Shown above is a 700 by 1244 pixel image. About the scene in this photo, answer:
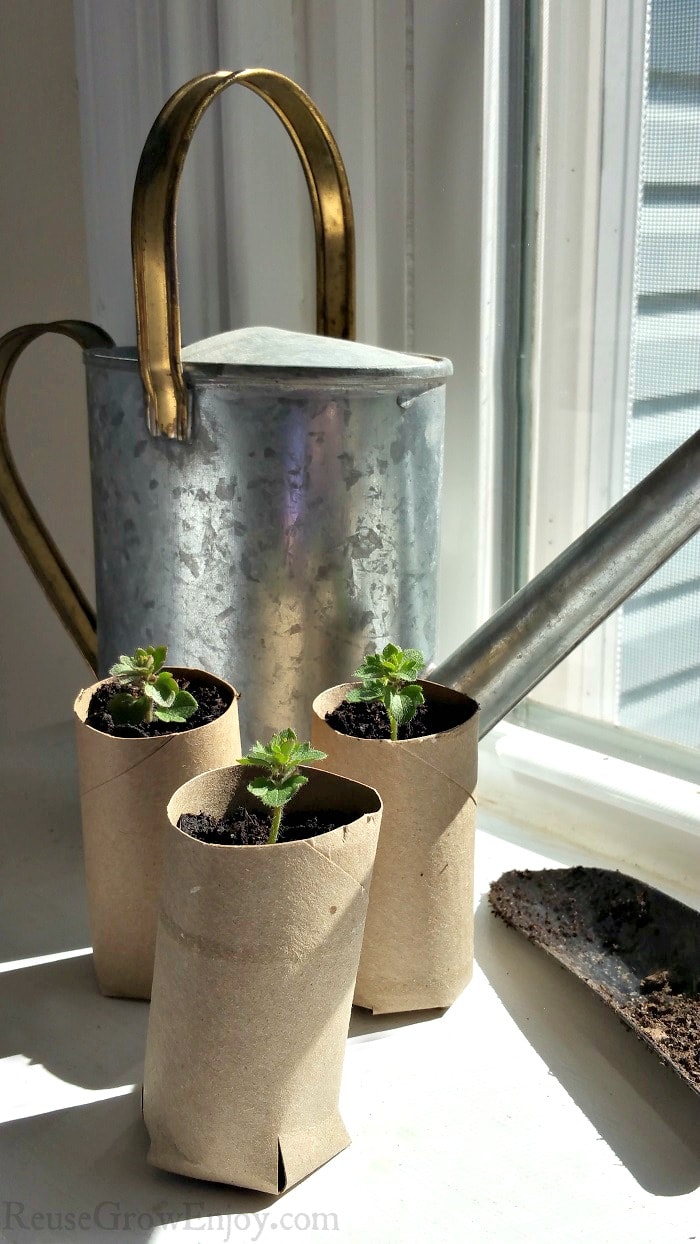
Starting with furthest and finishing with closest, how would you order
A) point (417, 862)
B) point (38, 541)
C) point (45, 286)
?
1. point (45, 286)
2. point (38, 541)
3. point (417, 862)

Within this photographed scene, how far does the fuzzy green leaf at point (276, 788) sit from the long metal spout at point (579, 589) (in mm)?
190

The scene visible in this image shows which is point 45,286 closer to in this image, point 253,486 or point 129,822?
point 253,486

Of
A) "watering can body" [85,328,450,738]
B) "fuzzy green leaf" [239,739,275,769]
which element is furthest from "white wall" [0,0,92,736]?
"fuzzy green leaf" [239,739,275,769]

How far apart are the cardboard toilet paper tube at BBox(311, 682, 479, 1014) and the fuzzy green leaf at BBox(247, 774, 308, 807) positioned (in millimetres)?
59

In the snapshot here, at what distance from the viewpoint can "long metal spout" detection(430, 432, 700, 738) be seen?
0.52 m

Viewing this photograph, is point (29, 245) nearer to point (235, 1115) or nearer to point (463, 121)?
point (463, 121)

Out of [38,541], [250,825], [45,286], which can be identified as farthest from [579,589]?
[45,286]

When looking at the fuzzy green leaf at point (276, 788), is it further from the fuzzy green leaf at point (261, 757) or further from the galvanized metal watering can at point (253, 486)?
the galvanized metal watering can at point (253, 486)

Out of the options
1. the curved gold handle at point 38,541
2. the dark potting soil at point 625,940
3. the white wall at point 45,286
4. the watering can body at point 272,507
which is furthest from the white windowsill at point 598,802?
the white wall at point 45,286

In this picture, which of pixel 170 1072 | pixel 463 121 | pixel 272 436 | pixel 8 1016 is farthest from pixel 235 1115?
pixel 463 121

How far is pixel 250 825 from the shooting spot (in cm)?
42

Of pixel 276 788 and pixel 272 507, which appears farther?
pixel 272 507

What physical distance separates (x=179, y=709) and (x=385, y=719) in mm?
92

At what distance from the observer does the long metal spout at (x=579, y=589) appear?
518 millimetres
